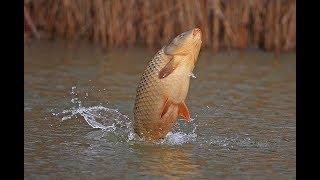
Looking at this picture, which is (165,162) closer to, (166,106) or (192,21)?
(166,106)

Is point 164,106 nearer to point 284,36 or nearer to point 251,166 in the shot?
point 251,166

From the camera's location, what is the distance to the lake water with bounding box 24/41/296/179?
495cm

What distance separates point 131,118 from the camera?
6172mm

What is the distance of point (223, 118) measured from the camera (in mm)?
6324

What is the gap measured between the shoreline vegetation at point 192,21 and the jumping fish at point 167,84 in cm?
428

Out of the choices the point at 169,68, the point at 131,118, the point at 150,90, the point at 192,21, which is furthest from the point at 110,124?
the point at 192,21

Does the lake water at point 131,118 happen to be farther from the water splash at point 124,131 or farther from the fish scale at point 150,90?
the fish scale at point 150,90

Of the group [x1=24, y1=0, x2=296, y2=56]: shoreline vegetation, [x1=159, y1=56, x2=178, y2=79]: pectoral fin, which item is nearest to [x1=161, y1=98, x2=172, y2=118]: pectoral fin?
[x1=159, y1=56, x2=178, y2=79]: pectoral fin

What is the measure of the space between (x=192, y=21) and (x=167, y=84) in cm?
440

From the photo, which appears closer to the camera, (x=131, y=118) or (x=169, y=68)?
(x=169, y=68)

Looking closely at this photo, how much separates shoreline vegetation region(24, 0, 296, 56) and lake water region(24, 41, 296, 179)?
0.37 m

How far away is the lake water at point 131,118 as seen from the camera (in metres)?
4.95

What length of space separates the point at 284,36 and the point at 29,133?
4516 millimetres

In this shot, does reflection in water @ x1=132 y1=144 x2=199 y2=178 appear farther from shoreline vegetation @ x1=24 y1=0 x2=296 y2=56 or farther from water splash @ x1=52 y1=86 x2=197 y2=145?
shoreline vegetation @ x1=24 y1=0 x2=296 y2=56
